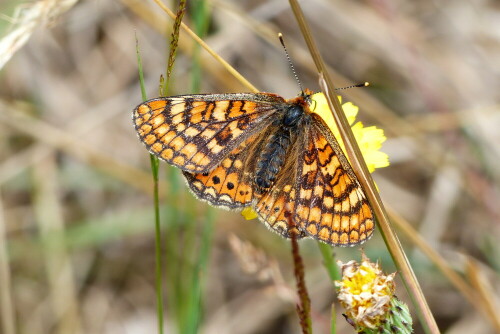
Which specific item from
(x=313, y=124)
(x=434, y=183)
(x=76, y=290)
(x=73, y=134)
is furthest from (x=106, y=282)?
(x=313, y=124)

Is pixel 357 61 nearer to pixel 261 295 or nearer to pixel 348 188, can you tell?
pixel 261 295

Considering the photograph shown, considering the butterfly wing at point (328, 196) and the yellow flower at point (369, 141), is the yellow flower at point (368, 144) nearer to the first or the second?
the yellow flower at point (369, 141)

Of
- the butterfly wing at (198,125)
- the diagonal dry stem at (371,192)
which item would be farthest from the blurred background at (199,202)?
the diagonal dry stem at (371,192)

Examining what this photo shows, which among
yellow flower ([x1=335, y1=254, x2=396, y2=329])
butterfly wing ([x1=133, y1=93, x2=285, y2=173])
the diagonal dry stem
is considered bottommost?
yellow flower ([x1=335, y1=254, x2=396, y2=329])

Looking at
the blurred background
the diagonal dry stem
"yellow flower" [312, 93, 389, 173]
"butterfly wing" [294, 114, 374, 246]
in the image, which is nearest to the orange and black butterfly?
"butterfly wing" [294, 114, 374, 246]

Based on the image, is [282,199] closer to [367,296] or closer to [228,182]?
[228,182]

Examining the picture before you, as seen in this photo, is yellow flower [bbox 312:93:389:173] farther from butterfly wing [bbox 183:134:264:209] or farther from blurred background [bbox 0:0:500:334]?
blurred background [bbox 0:0:500:334]

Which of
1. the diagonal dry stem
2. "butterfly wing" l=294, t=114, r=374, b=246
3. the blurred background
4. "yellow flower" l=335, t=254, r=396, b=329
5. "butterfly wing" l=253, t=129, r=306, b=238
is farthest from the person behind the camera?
the blurred background
